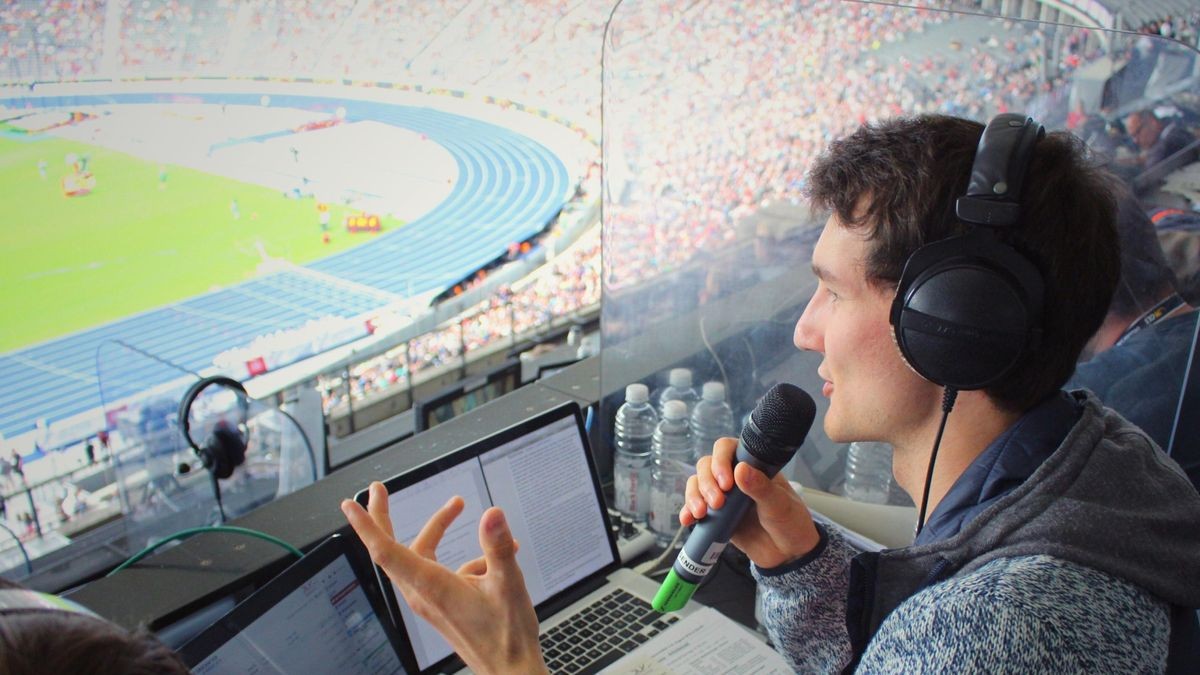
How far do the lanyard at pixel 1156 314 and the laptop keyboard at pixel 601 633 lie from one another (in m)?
1.01

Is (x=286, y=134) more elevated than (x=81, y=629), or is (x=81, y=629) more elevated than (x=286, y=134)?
(x=81, y=629)

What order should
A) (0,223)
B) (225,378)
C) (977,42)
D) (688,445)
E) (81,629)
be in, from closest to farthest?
(81,629), (688,445), (977,42), (225,378), (0,223)

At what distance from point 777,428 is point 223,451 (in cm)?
151

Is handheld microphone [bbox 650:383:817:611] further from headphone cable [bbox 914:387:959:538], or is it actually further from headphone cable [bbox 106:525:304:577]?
headphone cable [bbox 106:525:304:577]

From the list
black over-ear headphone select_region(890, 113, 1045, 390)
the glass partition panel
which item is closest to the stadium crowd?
the glass partition panel

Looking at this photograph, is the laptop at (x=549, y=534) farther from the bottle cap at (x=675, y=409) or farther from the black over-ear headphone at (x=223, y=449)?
the black over-ear headphone at (x=223, y=449)

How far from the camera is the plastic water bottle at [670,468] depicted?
1.38 m

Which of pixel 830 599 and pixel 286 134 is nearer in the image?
pixel 830 599

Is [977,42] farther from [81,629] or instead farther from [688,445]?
[81,629]

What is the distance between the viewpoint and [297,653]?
87cm

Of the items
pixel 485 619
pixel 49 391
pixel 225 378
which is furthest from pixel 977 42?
pixel 49 391

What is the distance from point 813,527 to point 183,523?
8.48 feet

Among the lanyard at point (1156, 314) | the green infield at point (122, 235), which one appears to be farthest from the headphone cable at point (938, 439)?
the green infield at point (122, 235)

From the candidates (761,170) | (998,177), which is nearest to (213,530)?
(998,177)
